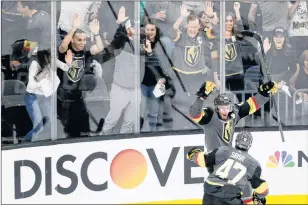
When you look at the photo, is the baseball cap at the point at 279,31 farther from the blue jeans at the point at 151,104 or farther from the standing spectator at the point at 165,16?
the blue jeans at the point at 151,104

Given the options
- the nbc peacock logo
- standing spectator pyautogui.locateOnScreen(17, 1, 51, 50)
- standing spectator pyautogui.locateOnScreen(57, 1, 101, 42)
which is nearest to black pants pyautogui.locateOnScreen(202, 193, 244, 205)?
the nbc peacock logo

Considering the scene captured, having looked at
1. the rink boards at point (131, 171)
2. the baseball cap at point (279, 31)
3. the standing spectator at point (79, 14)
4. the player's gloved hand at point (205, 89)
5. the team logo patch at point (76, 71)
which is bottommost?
the rink boards at point (131, 171)

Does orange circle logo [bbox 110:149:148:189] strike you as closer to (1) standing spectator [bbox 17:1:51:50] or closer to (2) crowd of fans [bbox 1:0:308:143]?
(2) crowd of fans [bbox 1:0:308:143]

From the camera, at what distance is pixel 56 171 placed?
755 centimetres

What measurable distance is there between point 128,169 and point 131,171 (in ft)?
0.10

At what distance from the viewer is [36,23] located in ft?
24.5

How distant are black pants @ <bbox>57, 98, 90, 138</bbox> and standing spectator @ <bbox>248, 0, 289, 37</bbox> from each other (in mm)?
1441

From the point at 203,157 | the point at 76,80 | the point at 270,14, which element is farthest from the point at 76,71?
the point at 270,14

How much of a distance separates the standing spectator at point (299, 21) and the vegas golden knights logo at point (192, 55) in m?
0.73

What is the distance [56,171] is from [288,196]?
178cm

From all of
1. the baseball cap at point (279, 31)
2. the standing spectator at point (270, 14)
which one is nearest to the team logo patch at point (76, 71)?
the standing spectator at point (270, 14)

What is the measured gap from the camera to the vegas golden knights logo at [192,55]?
25.6 feet

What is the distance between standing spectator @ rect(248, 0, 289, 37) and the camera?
781cm

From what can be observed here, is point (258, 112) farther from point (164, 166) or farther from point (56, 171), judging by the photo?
point (56, 171)
